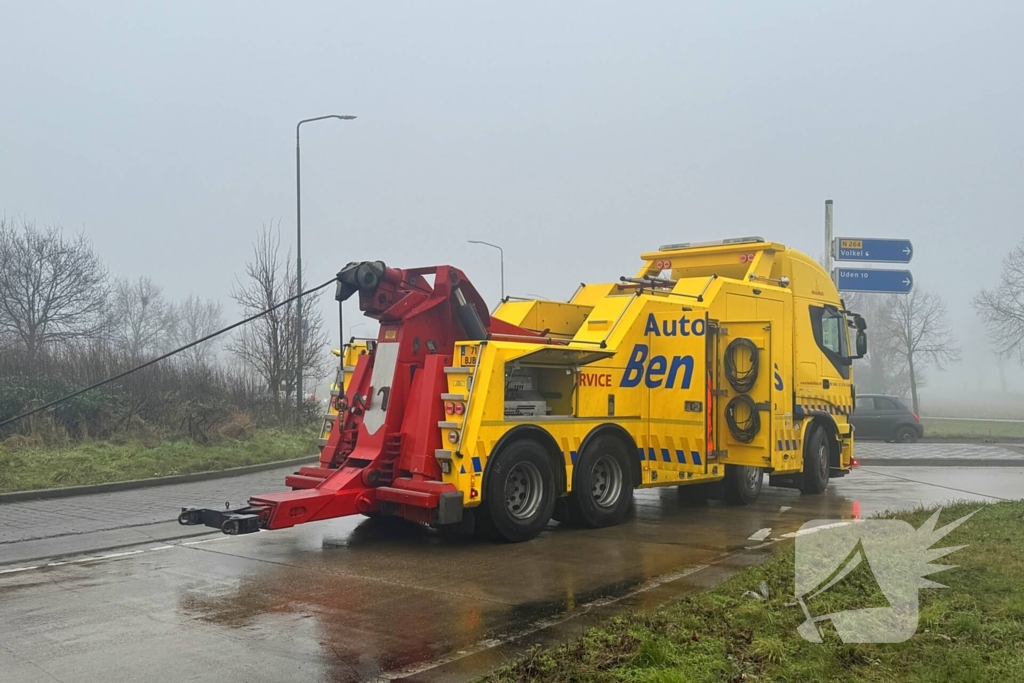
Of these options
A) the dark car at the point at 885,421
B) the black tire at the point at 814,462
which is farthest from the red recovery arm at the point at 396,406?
the dark car at the point at 885,421

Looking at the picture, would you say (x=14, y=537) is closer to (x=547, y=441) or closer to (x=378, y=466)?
(x=378, y=466)

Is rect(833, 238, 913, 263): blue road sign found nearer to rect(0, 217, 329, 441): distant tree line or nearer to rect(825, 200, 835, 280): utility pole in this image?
rect(825, 200, 835, 280): utility pole

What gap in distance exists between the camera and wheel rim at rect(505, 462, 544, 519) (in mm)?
9188

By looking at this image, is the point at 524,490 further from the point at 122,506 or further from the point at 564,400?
the point at 122,506

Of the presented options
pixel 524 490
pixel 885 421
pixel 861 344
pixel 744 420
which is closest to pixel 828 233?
pixel 861 344

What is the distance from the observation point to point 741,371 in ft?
36.7

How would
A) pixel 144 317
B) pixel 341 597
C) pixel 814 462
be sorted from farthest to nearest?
1. pixel 144 317
2. pixel 814 462
3. pixel 341 597

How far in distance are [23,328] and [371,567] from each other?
25691mm

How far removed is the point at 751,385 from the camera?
36.3 feet

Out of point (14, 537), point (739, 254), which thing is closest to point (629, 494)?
point (739, 254)

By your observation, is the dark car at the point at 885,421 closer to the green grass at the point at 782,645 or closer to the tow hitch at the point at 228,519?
the green grass at the point at 782,645

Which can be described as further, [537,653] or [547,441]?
[547,441]

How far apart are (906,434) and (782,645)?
2224cm

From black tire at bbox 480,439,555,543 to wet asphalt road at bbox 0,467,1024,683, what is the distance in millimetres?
201
